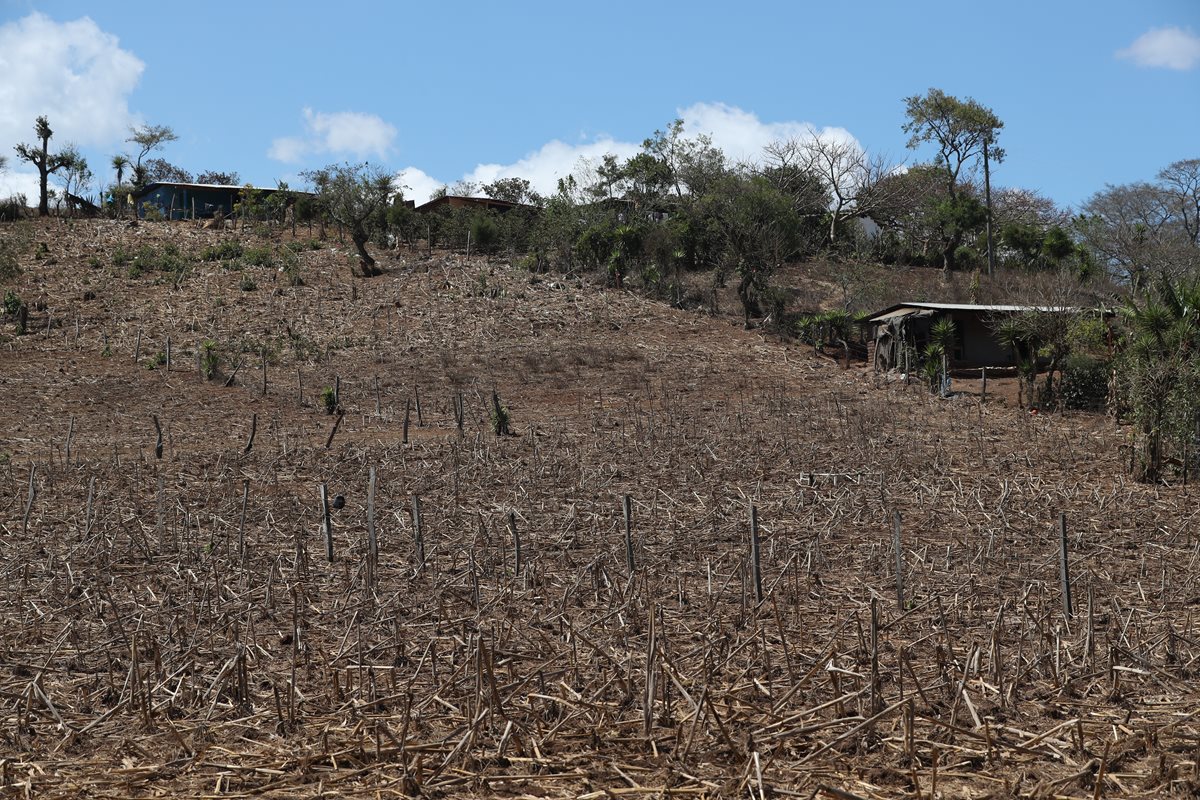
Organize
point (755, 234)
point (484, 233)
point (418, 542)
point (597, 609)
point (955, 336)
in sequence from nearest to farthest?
point (597, 609), point (418, 542), point (955, 336), point (755, 234), point (484, 233)

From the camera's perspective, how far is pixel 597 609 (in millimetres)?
8945

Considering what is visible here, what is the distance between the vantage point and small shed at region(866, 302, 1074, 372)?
94.6 feet

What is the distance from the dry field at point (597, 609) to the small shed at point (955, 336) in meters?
6.51

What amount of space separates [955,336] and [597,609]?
73.9ft

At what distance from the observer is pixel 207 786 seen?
5723 millimetres

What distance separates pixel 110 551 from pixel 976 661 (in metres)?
7.91

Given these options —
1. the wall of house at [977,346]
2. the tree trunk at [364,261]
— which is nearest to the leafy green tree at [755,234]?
the wall of house at [977,346]

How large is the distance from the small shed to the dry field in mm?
6511

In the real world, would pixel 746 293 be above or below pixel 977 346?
above

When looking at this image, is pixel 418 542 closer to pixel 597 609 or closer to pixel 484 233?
pixel 597 609

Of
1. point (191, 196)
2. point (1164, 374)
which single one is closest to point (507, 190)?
point (191, 196)

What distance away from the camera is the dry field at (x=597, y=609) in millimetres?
5953

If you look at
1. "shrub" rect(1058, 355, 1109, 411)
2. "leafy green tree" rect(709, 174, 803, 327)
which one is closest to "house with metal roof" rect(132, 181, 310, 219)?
"leafy green tree" rect(709, 174, 803, 327)

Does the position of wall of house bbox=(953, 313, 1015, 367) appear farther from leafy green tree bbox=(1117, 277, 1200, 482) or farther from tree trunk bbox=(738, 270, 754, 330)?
leafy green tree bbox=(1117, 277, 1200, 482)
